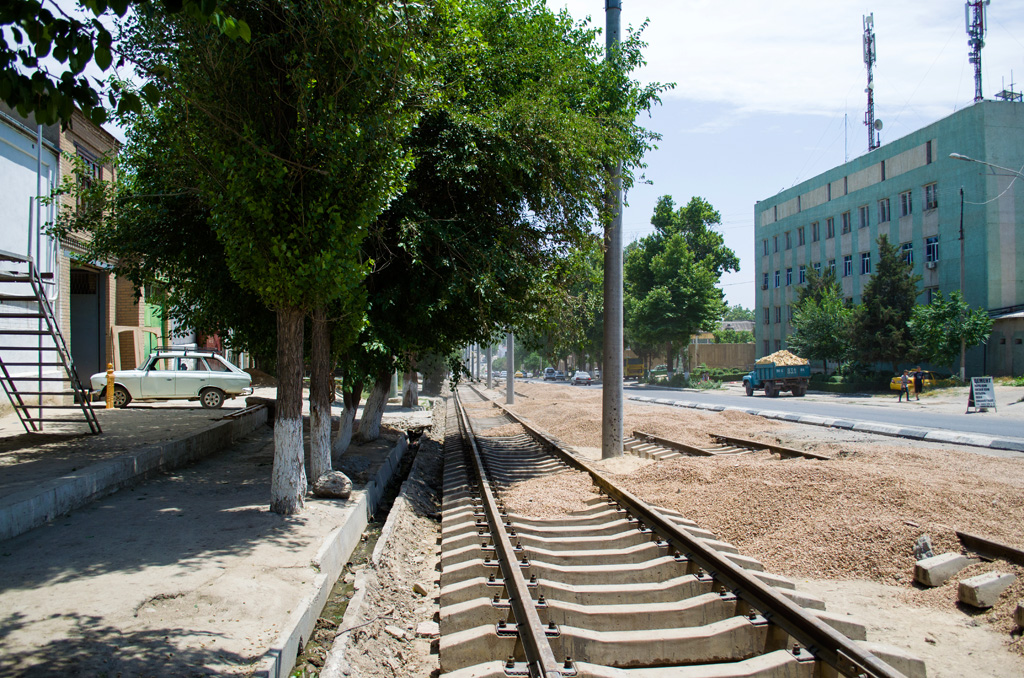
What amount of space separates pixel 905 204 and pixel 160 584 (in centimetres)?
4468

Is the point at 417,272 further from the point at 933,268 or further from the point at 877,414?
the point at 933,268

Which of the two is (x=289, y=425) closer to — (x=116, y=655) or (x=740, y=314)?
(x=116, y=655)

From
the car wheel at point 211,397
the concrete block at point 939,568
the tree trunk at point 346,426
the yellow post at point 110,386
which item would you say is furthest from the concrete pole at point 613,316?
the yellow post at point 110,386

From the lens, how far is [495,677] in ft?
12.0

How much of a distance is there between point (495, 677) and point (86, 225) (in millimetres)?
11263

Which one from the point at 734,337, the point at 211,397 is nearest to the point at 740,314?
the point at 734,337

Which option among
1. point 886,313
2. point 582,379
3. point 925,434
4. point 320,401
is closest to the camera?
point 320,401

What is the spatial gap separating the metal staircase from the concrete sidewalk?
1054 millimetres

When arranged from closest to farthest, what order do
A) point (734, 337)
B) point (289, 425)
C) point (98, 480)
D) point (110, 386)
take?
point (289, 425)
point (98, 480)
point (110, 386)
point (734, 337)

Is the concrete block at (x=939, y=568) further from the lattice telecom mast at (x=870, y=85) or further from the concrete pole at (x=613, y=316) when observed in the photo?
the lattice telecom mast at (x=870, y=85)

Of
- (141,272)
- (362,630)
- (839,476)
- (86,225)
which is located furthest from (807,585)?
(86,225)

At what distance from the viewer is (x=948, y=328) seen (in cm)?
3198

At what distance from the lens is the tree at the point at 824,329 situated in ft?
127

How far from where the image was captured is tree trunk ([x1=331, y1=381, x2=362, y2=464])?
11.5 m
